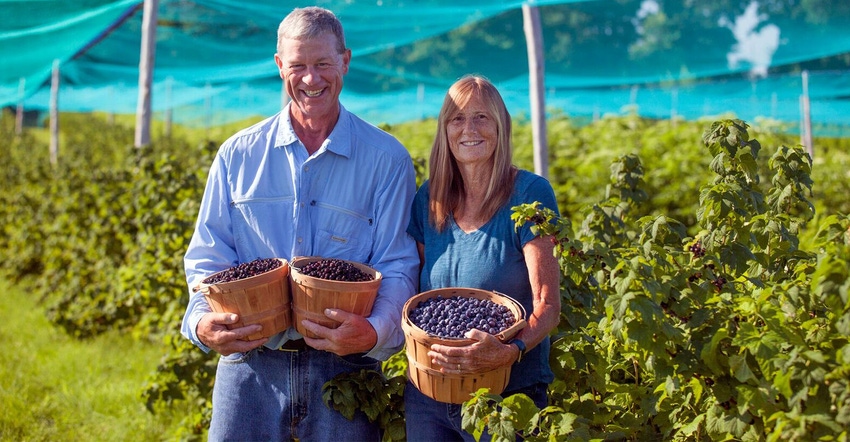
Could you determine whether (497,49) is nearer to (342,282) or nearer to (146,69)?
(146,69)

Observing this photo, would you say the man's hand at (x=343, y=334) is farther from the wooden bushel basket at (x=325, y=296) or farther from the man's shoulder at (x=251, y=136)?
the man's shoulder at (x=251, y=136)

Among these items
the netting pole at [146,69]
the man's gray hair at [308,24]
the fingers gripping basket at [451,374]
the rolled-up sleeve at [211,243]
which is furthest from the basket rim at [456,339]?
the netting pole at [146,69]

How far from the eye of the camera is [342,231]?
2455mm

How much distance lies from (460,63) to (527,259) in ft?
24.2

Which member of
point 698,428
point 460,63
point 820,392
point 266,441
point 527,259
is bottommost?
point 266,441

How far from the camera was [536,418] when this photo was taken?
6.61 ft

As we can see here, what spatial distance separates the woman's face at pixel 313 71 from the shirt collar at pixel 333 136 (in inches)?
2.4

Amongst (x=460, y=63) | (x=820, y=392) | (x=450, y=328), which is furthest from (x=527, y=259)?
(x=460, y=63)

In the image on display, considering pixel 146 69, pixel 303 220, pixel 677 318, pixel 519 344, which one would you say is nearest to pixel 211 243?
pixel 303 220

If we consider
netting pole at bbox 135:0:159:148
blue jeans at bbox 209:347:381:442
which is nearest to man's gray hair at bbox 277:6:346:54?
blue jeans at bbox 209:347:381:442

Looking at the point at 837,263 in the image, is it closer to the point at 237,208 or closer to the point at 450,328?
the point at 450,328

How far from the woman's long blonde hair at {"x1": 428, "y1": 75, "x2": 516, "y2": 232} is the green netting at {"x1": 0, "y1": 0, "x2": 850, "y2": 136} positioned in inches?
114

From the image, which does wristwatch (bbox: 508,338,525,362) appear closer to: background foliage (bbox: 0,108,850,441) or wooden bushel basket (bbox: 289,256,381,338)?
background foliage (bbox: 0,108,850,441)

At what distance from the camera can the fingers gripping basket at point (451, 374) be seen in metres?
2.07
